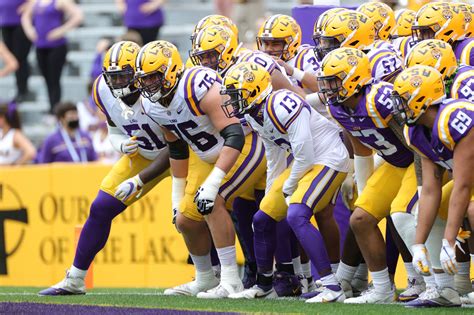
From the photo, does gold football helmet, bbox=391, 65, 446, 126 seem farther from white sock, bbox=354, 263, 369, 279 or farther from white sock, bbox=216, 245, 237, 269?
white sock, bbox=216, 245, 237, 269

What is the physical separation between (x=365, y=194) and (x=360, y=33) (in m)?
1.49

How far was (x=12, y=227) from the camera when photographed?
13.0m

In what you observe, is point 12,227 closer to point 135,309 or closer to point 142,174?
point 142,174

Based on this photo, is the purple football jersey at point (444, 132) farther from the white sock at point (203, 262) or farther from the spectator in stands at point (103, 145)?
the spectator in stands at point (103, 145)

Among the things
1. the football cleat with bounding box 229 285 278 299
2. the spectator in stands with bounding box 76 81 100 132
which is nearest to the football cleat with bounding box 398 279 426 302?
the football cleat with bounding box 229 285 278 299

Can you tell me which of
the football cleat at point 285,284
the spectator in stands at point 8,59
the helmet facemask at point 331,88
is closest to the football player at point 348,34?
the helmet facemask at point 331,88

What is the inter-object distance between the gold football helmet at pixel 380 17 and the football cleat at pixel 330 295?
7.46 ft

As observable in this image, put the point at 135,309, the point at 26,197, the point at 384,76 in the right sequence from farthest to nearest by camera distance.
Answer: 1. the point at 26,197
2. the point at 384,76
3. the point at 135,309

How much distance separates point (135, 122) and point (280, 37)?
131cm

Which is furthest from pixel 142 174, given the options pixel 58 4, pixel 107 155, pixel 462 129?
pixel 58 4

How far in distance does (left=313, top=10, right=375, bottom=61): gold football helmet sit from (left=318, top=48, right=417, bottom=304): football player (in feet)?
2.55

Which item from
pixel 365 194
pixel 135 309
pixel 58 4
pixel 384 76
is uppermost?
pixel 58 4

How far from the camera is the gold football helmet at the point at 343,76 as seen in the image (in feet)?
27.3

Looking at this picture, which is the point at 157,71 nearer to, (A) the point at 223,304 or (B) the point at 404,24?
(A) the point at 223,304
